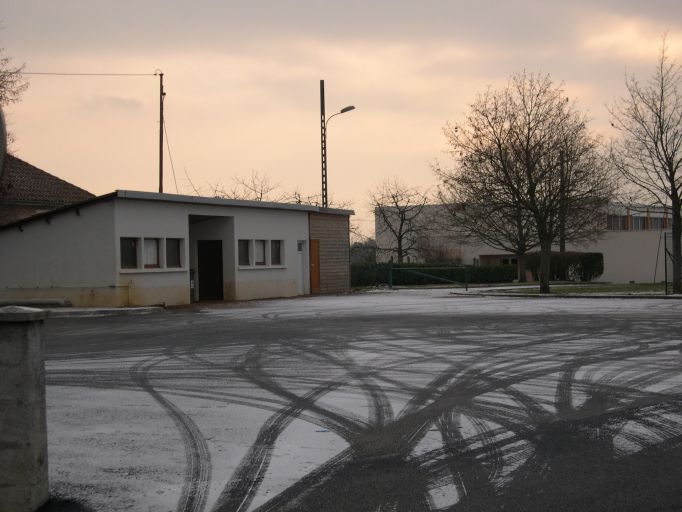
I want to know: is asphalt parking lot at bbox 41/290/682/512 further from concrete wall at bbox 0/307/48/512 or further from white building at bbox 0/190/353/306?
white building at bbox 0/190/353/306

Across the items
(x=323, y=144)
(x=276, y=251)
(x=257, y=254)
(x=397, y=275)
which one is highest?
(x=323, y=144)

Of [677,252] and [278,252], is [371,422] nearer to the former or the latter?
[677,252]

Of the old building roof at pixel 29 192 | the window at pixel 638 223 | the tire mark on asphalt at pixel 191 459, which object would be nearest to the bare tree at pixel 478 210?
the old building roof at pixel 29 192

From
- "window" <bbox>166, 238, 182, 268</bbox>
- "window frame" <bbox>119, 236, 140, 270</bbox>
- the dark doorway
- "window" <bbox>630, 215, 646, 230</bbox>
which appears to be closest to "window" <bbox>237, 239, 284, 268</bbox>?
the dark doorway

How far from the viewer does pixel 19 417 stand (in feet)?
16.4

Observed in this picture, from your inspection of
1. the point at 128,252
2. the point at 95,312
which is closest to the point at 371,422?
the point at 95,312

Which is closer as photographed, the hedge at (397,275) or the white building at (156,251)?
the white building at (156,251)

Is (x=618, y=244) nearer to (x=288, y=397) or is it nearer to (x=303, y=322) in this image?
(x=303, y=322)

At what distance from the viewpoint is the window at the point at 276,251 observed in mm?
33219

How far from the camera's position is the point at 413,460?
616cm

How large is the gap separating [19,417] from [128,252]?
73.3 ft

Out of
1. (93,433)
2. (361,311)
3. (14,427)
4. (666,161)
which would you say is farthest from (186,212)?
(14,427)

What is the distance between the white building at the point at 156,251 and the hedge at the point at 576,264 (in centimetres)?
2052

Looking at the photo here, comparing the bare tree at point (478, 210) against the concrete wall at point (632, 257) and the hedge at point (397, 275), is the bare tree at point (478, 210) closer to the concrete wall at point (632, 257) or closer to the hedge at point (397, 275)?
the hedge at point (397, 275)
